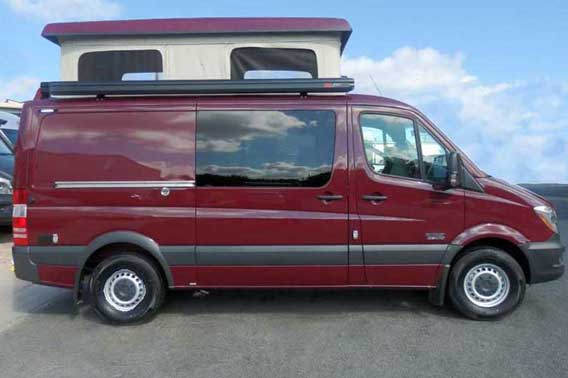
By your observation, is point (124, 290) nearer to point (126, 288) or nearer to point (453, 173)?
point (126, 288)

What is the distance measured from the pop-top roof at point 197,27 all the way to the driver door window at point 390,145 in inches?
52.6

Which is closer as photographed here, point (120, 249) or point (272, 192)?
point (272, 192)

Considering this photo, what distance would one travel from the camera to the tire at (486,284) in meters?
4.80

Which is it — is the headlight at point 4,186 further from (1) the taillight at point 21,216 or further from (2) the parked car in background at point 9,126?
(1) the taillight at point 21,216

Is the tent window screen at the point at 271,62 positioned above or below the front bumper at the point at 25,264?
above

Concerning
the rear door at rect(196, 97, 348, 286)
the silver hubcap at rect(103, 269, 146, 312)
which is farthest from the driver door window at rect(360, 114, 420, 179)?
the silver hubcap at rect(103, 269, 146, 312)

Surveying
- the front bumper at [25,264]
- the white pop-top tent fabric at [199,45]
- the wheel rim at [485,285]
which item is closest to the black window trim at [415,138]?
the wheel rim at [485,285]

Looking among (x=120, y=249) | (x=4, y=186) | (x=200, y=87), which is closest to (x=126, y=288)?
(x=120, y=249)

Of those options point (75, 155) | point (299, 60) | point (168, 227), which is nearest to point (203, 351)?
point (168, 227)

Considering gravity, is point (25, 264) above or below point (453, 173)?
below

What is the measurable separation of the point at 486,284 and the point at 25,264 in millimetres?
4493

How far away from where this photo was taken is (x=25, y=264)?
486 centimetres

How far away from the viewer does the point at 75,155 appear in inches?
188

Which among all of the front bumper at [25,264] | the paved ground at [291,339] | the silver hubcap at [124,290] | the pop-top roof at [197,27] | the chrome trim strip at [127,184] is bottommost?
the paved ground at [291,339]
